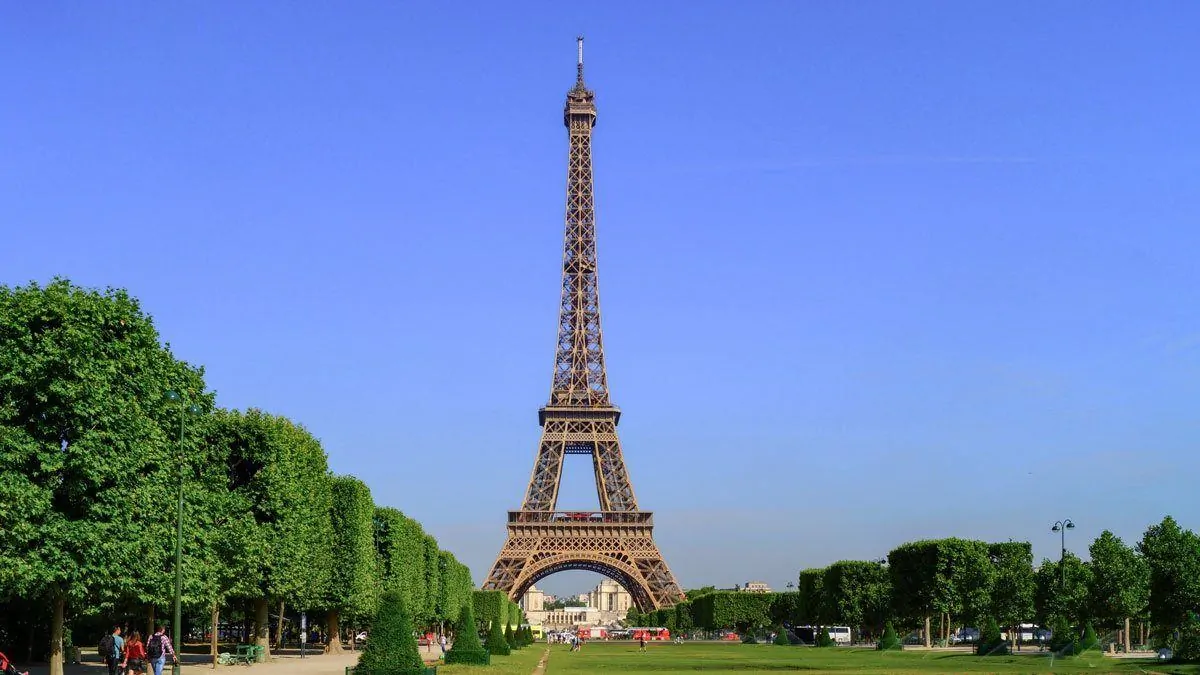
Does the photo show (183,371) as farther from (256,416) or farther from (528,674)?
(528,674)

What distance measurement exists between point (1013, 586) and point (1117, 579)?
942 cm

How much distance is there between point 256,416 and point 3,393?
1992 cm

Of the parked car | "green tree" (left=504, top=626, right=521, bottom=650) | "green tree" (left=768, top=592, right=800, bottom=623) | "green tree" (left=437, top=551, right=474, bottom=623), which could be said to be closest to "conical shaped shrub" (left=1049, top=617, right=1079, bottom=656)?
"green tree" (left=504, top=626, right=521, bottom=650)

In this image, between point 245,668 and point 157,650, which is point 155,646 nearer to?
point 157,650

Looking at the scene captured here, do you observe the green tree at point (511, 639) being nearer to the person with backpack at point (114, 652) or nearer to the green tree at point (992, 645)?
the green tree at point (992, 645)

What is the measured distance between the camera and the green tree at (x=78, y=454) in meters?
34.6

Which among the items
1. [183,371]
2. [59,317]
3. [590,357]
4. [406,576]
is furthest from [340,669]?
[590,357]

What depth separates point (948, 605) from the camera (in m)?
85.6

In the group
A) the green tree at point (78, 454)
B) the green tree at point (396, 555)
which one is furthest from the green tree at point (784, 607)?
the green tree at point (78, 454)

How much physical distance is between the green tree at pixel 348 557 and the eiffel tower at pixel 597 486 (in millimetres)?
56259

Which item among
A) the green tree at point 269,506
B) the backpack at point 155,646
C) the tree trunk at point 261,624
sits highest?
the green tree at point 269,506

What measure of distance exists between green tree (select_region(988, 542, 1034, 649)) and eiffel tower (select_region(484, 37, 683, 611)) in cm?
4434

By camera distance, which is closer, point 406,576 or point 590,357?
point 406,576

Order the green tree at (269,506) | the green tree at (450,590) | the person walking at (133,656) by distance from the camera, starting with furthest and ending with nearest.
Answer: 1. the green tree at (450,590)
2. the green tree at (269,506)
3. the person walking at (133,656)
